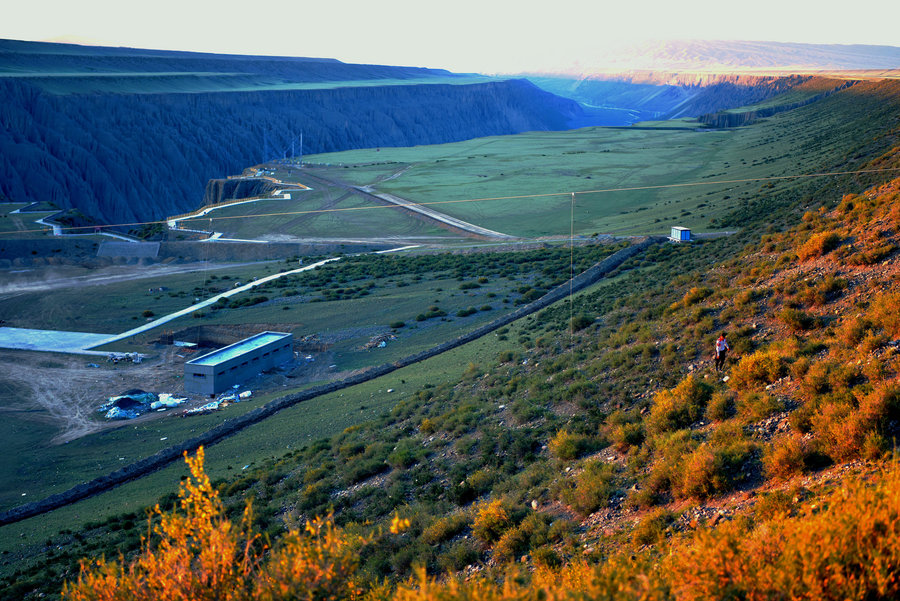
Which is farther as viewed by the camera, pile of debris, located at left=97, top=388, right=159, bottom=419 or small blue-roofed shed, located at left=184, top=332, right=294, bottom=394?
small blue-roofed shed, located at left=184, top=332, right=294, bottom=394

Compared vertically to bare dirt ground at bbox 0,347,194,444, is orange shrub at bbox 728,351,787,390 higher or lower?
higher

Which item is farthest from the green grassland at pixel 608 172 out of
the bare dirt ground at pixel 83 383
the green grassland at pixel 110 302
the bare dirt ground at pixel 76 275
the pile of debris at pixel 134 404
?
the pile of debris at pixel 134 404

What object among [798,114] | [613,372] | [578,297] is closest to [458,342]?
[578,297]

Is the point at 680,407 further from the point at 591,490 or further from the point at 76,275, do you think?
the point at 76,275

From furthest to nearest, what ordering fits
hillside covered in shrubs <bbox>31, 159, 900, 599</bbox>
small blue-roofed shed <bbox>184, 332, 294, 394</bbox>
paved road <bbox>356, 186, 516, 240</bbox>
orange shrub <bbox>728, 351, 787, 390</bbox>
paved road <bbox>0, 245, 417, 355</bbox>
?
1. paved road <bbox>356, 186, 516, 240</bbox>
2. paved road <bbox>0, 245, 417, 355</bbox>
3. small blue-roofed shed <bbox>184, 332, 294, 394</bbox>
4. orange shrub <bbox>728, 351, 787, 390</bbox>
5. hillside covered in shrubs <bbox>31, 159, 900, 599</bbox>

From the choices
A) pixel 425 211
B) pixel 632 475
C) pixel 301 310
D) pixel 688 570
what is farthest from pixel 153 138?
pixel 688 570

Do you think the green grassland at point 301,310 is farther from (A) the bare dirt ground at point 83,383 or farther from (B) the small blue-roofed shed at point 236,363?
(B) the small blue-roofed shed at point 236,363

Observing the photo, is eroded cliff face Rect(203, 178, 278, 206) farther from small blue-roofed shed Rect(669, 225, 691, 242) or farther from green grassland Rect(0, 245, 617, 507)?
small blue-roofed shed Rect(669, 225, 691, 242)

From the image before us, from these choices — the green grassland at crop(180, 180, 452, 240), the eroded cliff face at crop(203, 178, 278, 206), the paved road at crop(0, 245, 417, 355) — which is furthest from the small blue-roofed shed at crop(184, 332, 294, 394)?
the eroded cliff face at crop(203, 178, 278, 206)
